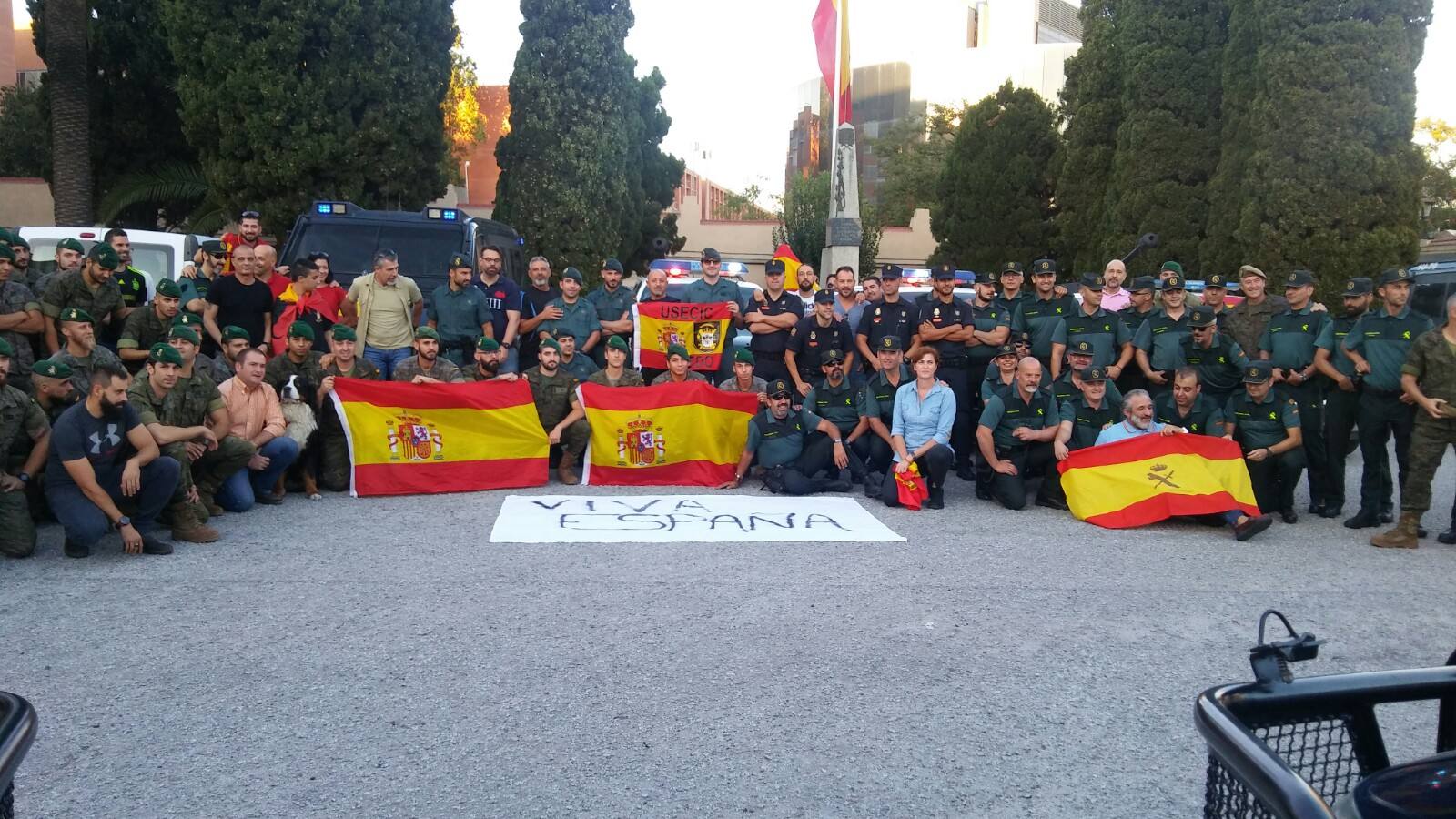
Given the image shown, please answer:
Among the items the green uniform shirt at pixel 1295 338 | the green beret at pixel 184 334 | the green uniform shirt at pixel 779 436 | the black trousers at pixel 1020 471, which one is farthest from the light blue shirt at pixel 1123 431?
the green beret at pixel 184 334

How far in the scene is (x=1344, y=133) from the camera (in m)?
18.6

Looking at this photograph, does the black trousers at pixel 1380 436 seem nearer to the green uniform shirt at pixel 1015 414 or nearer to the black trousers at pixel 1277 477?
the black trousers at pixel 1277 477

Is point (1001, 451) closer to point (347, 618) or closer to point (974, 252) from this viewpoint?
point (347, 618)

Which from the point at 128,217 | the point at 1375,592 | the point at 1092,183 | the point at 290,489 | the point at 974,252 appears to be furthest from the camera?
the point at 974,252

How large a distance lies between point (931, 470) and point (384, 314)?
5.10 metres

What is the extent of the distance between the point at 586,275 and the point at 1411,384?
62.9 feet

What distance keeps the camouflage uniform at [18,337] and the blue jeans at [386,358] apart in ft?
8.53

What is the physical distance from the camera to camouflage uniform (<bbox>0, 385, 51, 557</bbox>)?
6.66 m

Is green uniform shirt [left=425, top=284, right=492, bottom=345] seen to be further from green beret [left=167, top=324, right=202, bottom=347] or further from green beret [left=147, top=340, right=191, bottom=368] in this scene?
green beret [left=147, top=340, right=191, bottom=368]

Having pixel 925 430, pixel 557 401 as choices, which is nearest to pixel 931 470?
pixel 925 430

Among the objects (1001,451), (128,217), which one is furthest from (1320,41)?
(128,217)

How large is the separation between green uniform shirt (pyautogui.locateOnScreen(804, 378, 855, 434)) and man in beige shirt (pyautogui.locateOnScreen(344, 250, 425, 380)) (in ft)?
12.4

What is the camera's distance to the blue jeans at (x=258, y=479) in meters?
8.19

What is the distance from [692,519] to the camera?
820 centimetres
